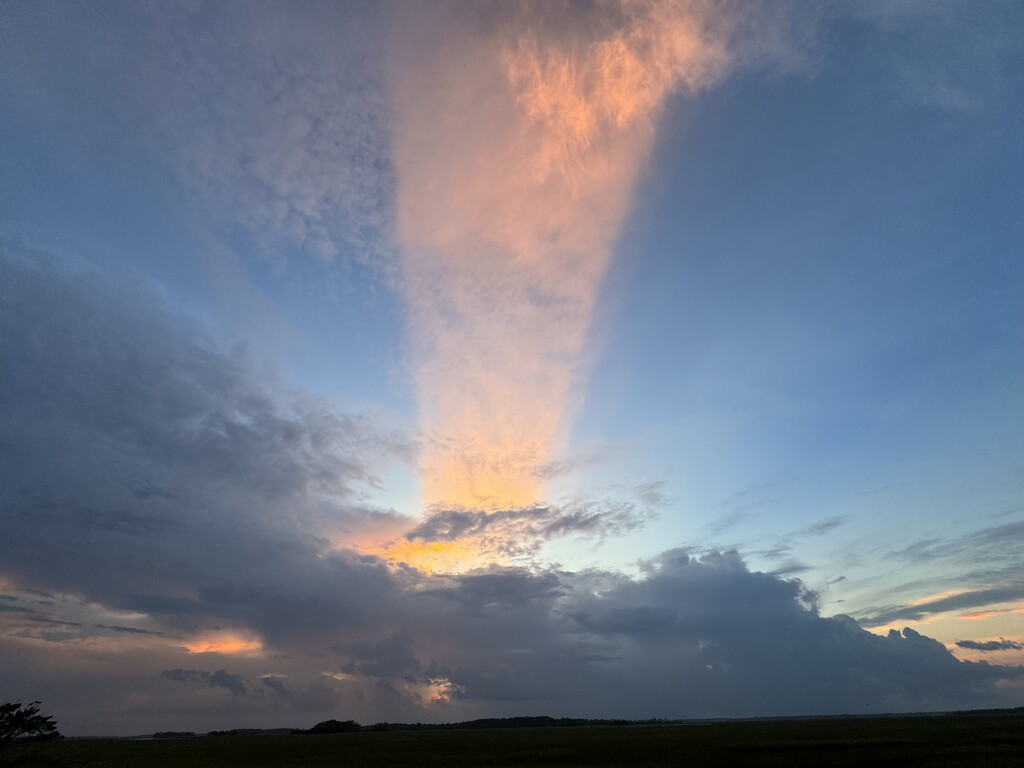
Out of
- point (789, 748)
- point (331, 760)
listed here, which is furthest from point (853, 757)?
point (331, 760)

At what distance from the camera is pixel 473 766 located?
61562 mm

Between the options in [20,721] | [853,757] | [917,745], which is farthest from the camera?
[917,745]

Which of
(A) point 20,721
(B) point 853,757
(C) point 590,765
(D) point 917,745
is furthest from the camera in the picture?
(D) point 917,745

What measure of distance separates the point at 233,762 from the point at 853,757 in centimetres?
7439

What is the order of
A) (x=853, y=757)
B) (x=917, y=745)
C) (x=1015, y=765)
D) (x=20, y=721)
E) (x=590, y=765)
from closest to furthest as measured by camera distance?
(x=20, y=721) → (x=1015, y=765) → (x=853, y=757) → (x=590, y=765) → (x=917, y=745)

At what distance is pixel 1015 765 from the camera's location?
4666 cm

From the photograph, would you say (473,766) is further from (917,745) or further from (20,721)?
(917,745)

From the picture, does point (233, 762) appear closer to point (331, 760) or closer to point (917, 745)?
point (331, 760)

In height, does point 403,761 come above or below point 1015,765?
above

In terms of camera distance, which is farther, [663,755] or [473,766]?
[663,755]

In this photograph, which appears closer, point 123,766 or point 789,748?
point 123,766

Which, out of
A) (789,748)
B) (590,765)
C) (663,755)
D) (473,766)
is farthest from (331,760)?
(789,748)

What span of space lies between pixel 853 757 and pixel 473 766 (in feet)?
134

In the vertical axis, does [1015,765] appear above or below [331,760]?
below
